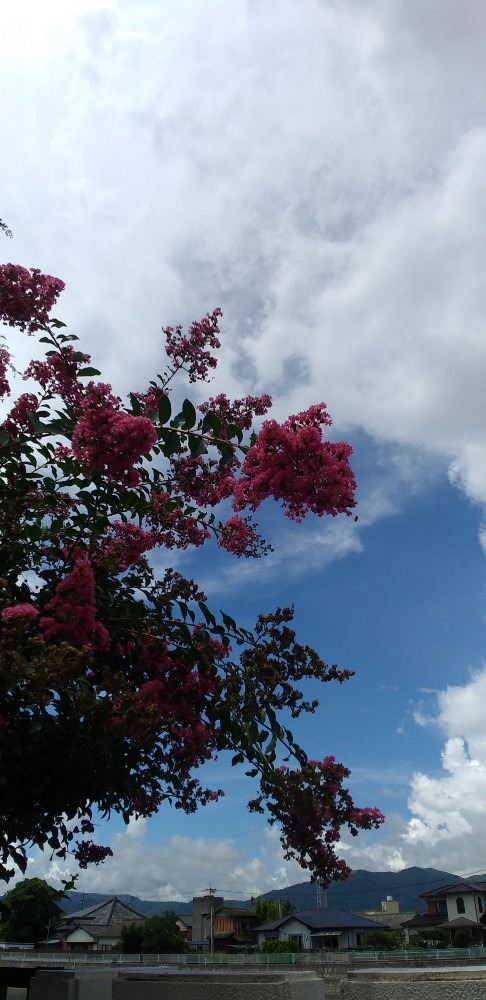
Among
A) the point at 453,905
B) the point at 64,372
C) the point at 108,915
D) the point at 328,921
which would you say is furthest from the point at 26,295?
the point at 108,915

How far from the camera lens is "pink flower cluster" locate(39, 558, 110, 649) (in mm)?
4215

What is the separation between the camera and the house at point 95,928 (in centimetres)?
6544

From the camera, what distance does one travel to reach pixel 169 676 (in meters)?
5.09

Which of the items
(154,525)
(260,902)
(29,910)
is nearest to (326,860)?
(154,525)

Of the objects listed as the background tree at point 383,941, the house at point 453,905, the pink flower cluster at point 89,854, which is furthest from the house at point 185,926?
the pink flower cluster at point 89,854

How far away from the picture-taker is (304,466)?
4383 mm

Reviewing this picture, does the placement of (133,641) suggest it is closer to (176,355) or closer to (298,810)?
(298,810)

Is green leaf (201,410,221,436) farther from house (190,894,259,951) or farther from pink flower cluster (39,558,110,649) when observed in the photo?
house (190,894,259,951)

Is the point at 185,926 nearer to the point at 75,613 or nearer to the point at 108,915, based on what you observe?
the point at 108,915

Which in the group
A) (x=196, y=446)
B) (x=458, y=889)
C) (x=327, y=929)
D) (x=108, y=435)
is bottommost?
(x=327, y=929)

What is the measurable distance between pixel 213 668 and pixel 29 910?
53.6 m

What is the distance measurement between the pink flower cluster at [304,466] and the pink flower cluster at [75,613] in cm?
117

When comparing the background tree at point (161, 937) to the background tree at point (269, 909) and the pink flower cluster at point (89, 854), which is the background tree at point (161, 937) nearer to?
the background tree at point (269, 909)

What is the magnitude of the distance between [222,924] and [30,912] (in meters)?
22.6
